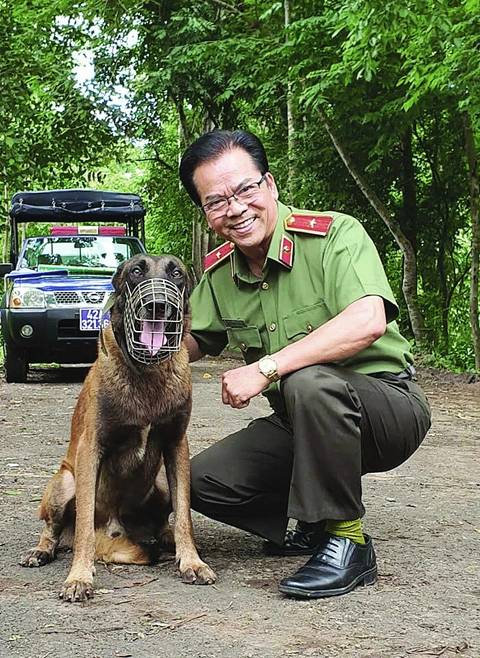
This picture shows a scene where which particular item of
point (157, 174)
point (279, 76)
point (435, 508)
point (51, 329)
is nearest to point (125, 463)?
point (435, 508)

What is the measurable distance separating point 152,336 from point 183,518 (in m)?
0.73

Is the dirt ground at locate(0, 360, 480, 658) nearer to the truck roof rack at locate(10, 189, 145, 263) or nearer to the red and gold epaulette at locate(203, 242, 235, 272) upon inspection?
the red and gold epaulette at locate(203, 242, 235, 272)

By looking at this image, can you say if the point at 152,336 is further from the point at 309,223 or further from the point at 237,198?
the point at 309,223

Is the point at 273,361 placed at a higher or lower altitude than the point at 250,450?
higher

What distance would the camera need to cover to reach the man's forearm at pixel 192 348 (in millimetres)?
3707

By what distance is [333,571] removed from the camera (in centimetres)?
315

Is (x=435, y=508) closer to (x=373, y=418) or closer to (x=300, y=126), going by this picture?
Result: (x=373, y=418)

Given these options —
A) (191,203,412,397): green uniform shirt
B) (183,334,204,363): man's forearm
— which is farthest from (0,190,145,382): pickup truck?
(191,203,412,397): green uniform shirt

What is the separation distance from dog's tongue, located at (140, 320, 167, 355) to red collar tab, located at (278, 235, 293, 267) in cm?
61

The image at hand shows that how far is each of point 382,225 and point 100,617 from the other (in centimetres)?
1369

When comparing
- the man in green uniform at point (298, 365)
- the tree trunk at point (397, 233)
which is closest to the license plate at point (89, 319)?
the tree trunk at point (397, 233)

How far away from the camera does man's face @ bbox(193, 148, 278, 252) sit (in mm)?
3387

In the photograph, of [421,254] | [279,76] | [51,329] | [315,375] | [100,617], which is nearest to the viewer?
[100,617]

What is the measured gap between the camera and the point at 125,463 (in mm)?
3359
